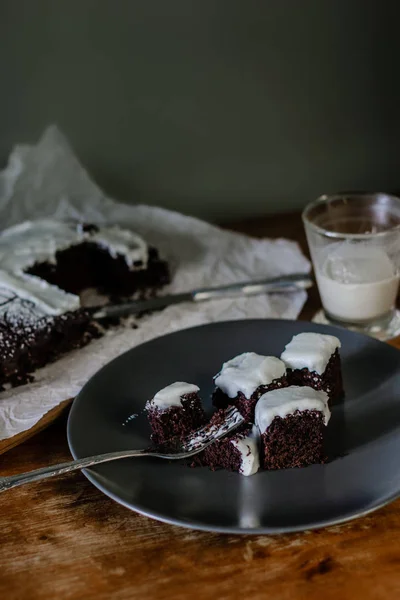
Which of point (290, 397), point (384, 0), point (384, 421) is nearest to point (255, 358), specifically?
point (290, 397)

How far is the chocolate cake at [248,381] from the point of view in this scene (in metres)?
1.30

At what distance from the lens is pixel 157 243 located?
7.22 ft

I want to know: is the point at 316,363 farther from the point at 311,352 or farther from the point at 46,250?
the point at 46,250

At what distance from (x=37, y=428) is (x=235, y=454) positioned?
0.42 meters

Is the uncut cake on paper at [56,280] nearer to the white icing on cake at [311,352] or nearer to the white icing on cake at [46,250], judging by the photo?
the white icing on cake at [46,250]

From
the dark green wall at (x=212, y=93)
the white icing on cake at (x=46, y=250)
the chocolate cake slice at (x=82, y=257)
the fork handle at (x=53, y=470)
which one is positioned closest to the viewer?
the fork handle at (x=53, y=470)

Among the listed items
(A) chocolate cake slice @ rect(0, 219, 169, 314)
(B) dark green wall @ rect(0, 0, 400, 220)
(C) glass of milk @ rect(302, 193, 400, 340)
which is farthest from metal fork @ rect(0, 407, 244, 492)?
(B) dark green wall @ rect(0, 0, 400, 220)

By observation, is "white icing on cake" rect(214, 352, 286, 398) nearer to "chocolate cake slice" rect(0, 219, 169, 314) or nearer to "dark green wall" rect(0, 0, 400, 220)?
"chocolate cake slice" rect(0, 219, 169, 314)

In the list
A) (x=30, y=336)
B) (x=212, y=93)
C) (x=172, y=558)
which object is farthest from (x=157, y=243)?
→ (x=172, y=558)

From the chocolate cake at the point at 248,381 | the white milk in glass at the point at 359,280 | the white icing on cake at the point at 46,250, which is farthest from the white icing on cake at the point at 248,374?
the white icing on cake at the point at 46,250

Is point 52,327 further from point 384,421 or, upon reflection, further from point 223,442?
point 384,421

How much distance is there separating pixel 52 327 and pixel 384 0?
4.61ft

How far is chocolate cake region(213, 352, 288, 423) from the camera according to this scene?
1303 mm

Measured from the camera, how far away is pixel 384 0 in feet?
7.31
